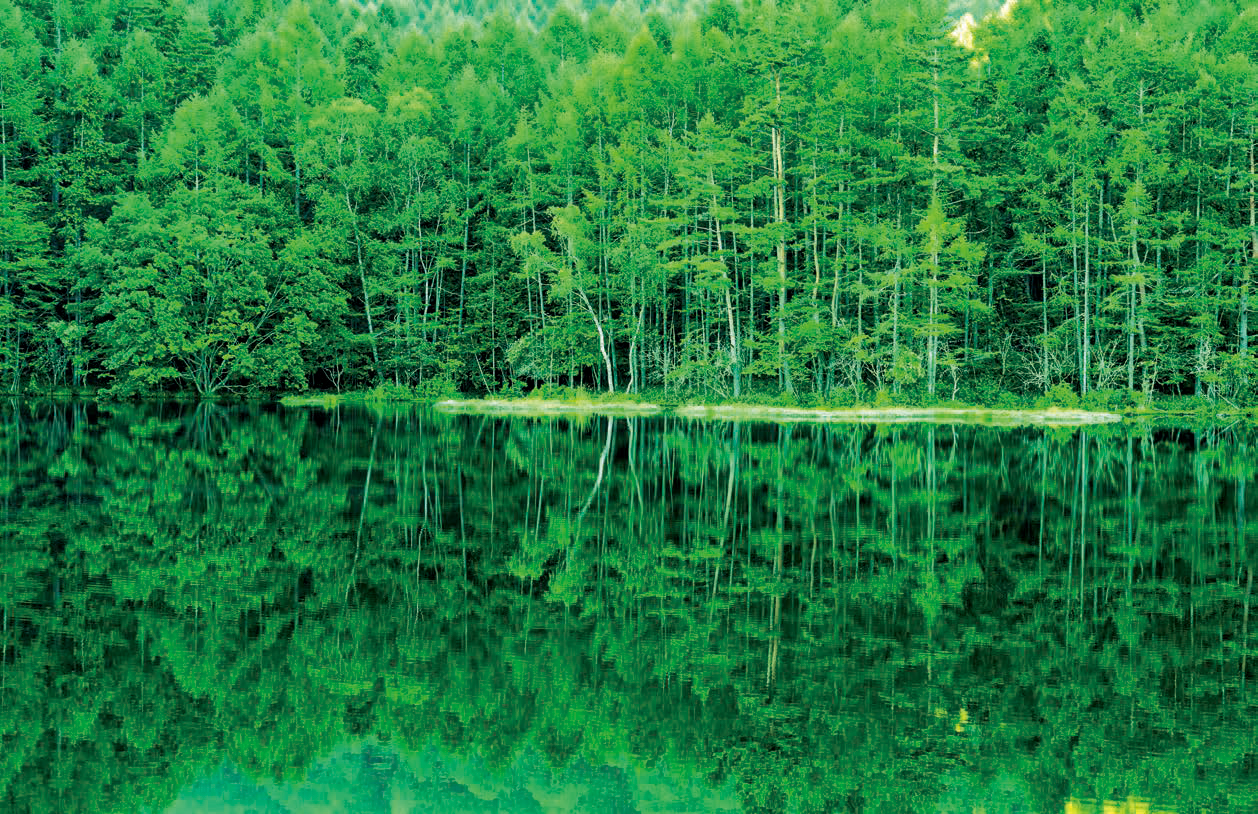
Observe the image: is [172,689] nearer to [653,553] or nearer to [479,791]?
[479,791]

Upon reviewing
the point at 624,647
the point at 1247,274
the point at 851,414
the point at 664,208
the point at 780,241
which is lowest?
the point at 624,647

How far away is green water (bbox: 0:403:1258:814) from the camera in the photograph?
19.6ft

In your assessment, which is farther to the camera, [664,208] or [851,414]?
[664,208]

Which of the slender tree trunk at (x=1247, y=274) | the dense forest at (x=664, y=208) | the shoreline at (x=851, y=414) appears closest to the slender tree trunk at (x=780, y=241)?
the dense forest at (x=664, y=208)

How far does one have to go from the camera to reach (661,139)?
4078 centimetres

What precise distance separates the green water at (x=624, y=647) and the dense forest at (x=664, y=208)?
21.9 metres

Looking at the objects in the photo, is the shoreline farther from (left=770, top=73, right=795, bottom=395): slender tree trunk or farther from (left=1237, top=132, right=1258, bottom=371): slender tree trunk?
(left=1237, top=132, right=1258, bottom=371): slender tree trunk

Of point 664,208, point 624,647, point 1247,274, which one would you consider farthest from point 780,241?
point 624,647

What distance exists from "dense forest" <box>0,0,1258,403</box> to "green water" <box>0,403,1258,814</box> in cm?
2195

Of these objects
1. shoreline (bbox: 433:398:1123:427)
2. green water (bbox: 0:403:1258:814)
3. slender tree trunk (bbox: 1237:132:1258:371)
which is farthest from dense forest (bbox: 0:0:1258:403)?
green water (bbox: 0:403:1258:814)

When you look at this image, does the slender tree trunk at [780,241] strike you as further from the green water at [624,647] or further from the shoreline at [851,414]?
the green water at [624,647]

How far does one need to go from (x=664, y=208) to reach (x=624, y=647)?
1366 inches

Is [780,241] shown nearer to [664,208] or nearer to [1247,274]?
[664,208]

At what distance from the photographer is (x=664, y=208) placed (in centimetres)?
Result: 4147
